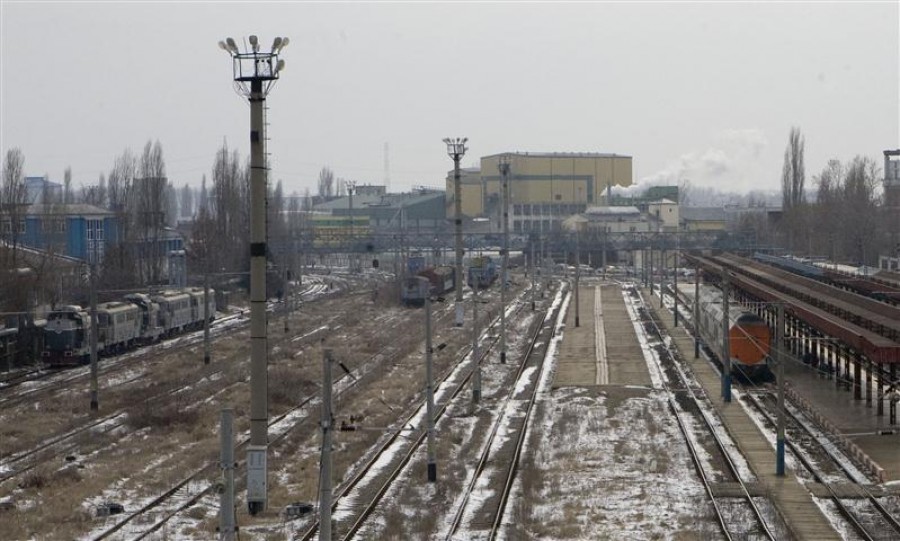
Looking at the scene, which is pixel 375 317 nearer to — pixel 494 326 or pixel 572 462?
pixel 494 326

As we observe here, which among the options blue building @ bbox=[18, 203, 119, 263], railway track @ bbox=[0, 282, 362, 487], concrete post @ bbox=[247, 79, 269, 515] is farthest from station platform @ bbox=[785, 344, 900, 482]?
blue building @ bbox=[18, 203, 119, 263]

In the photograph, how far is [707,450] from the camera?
80.9 ft

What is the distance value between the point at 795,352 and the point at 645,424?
49.6 feet

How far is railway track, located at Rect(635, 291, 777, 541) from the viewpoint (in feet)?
58.9

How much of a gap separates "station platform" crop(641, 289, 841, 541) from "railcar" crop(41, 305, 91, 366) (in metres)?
19.1

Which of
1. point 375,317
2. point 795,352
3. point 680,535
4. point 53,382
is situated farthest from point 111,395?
point 375,317

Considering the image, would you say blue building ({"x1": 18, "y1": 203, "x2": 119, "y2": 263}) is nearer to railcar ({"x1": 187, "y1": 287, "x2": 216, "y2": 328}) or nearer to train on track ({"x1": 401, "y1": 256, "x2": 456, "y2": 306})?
railcar ({"x1": 187, "y1": 287, "x2": 216, "y2": 328})

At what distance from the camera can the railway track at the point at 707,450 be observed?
58.9 ft

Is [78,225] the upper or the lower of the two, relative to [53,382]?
upper

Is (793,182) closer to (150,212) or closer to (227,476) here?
(150,212)

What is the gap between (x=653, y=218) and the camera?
117 m

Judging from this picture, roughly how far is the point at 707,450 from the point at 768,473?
2.55 meters

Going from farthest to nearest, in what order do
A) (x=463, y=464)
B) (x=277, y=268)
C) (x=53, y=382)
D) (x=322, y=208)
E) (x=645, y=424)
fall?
(x=322, y=208) < (x=277, y=268) < (x=53, y=382) < (x=645, y=424) < (x=463, y=464)

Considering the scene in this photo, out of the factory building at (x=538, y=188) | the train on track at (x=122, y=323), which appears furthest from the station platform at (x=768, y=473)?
the factory building at (x=538, y=188)
